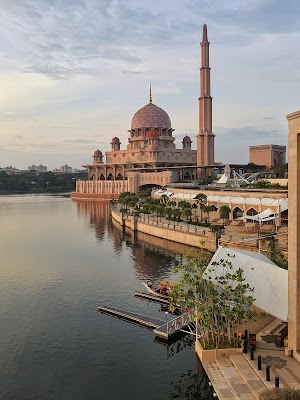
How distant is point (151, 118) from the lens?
118 metres

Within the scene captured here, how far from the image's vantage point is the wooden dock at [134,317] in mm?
23422

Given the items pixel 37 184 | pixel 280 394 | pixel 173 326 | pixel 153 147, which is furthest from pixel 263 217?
pixel 37 184

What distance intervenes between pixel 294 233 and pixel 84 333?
40.3 feet

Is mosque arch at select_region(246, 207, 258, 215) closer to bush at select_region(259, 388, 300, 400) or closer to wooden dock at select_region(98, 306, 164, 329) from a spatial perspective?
wooden dock at select_region(98, 306, 164, 329)

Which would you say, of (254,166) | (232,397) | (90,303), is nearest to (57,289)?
(90,303)

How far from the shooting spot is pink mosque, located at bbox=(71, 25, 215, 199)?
9712 centimetres

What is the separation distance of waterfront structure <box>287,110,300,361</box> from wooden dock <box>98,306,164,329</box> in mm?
8279

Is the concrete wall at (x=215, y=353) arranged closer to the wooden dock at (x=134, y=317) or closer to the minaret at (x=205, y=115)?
the wooden dock at (x=134, y=317)

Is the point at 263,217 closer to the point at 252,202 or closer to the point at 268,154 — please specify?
the point at 252,202

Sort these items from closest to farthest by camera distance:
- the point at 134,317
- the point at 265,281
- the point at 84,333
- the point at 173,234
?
the point at 265,281 < the point at 84,333 < the point at 134,317 < the point at 173,234

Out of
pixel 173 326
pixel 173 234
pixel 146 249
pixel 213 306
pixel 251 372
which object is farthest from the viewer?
pixel 173 234

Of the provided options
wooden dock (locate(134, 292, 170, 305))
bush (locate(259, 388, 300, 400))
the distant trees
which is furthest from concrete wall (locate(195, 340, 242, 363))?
the distant trees

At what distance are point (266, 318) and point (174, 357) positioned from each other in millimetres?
5059

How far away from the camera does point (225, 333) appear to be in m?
19.5
